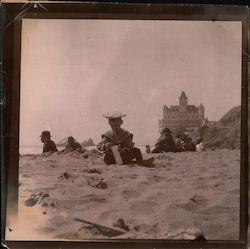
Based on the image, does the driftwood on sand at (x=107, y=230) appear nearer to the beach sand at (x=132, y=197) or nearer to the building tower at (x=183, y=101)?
the beach sand at (x=132, y=197)

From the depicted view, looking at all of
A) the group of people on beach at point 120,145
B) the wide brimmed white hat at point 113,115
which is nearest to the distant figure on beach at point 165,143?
the group of people on beach at point 120,145

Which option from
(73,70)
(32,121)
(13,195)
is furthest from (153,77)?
(13,195)

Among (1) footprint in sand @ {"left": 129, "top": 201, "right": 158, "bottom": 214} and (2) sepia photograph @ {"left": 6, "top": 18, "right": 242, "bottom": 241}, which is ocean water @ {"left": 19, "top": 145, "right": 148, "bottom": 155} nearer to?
(2) sepia photograph @ {"left": 6, "top": 18, "right": 242, "bottom": 241}

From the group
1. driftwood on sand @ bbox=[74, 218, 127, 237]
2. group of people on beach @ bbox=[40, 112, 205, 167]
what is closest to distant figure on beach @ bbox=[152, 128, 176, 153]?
group of people on beach @ bbox=[40, 112, 205, 167]

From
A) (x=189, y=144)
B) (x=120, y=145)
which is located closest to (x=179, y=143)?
(x=189, y=144)

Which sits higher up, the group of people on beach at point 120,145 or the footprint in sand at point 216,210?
the group of people on beach at point 120,145

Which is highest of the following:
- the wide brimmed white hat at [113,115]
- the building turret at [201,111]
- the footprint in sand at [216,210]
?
the building turret at [201,111]

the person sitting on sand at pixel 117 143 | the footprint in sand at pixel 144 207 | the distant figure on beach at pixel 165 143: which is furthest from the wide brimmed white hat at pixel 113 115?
Result: the footprint in sand at pixel 144 207
